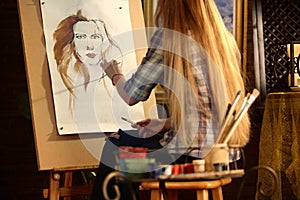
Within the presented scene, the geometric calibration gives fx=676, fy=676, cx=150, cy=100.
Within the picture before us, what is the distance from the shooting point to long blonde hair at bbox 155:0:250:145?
204cm

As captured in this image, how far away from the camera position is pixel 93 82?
2.58 meters

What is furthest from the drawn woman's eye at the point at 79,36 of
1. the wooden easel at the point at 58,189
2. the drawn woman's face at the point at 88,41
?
the wooden easel at the point at 58,189

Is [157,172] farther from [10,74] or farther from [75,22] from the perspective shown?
[10,74]

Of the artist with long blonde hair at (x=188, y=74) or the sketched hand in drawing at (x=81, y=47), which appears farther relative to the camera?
the sketched hand in drawing at (x=81, y=47)

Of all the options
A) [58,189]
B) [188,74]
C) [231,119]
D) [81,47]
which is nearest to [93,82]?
[81,47]

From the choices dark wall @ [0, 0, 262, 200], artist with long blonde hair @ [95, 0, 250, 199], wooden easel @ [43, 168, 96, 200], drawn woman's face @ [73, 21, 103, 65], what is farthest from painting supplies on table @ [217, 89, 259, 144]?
dark wall @ [0, 0, 262, 200]

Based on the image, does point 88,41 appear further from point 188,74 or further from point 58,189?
point 188,74

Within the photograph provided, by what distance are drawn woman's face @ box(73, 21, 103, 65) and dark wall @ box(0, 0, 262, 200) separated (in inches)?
22.9

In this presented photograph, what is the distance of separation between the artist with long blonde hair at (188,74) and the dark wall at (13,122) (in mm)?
1110

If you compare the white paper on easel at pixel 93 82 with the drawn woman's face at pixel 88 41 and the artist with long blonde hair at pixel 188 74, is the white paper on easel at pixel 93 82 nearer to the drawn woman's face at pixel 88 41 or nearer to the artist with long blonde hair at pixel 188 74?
the drawn woman's face at pixel 88 41

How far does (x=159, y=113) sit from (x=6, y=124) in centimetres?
72

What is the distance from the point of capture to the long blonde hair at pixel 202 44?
80.3 inches

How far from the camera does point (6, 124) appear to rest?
3092 millimetres

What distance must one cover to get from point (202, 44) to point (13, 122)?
1318 mm
